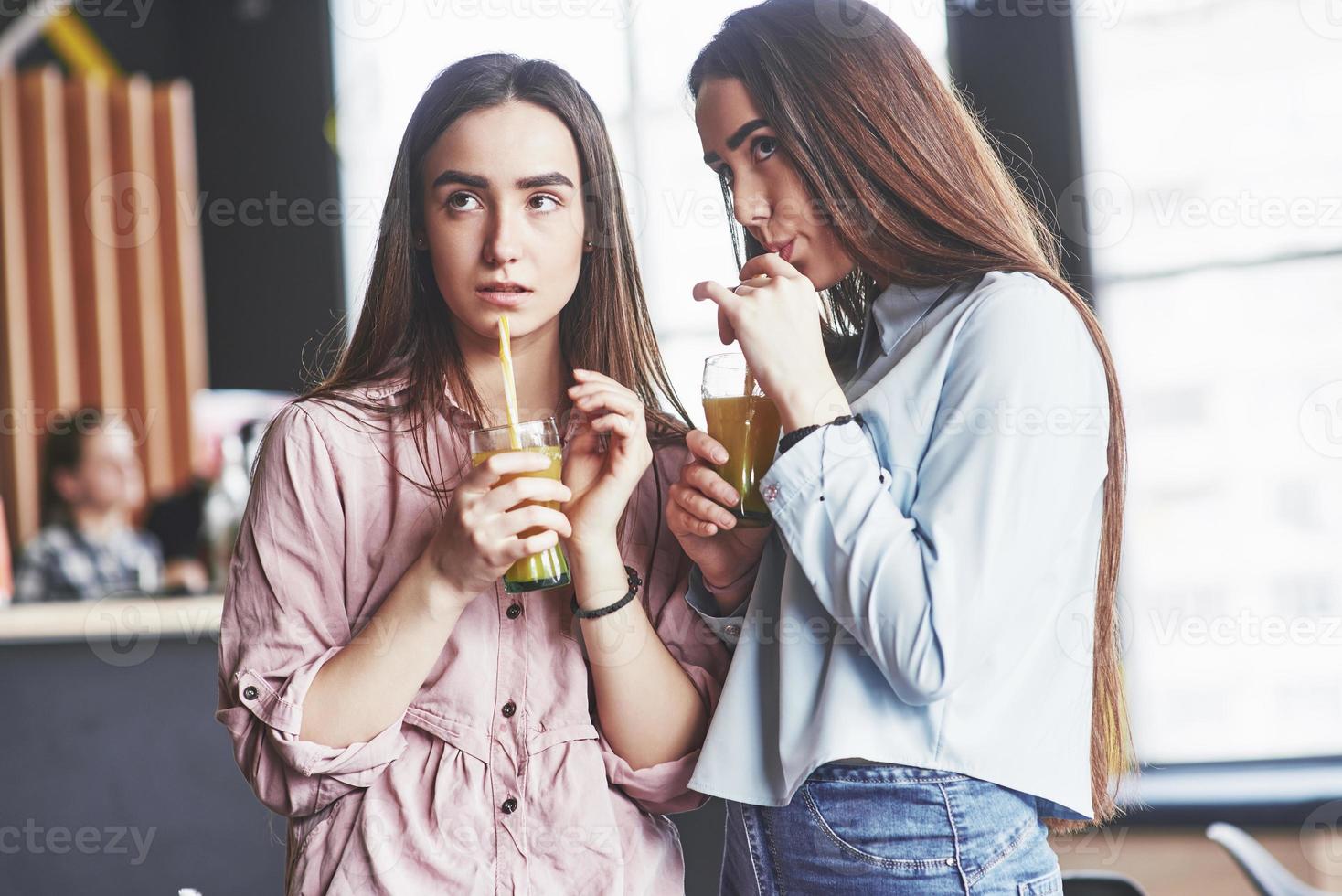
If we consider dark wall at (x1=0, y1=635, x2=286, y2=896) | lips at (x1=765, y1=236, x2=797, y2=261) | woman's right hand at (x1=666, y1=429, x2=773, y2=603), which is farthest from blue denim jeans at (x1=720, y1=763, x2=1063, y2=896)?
dark wall at (x1=0, y1=635, x2=286, y2=896)

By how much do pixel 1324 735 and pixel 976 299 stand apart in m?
3.49

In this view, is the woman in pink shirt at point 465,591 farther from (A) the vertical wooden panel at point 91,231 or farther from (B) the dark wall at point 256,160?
(A) the vertical wooden panel at point 91,231

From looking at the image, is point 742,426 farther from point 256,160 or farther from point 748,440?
point 256,160

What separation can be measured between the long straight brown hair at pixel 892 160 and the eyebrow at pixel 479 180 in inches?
9.9

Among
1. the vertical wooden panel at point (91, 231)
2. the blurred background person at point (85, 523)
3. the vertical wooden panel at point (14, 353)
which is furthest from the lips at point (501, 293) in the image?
the vertical wooden panel at point (91, 231)

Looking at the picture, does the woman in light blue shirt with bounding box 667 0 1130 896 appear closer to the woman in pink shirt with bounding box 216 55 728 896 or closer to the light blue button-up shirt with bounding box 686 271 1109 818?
the light blue button-up shirt with bounding box 686 271 1109 818

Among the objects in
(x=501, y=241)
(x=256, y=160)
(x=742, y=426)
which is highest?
(x=256, y=160)

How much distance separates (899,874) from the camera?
118cm

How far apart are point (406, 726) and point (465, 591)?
0.20 meters

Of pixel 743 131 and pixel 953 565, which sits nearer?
pixel 953 565

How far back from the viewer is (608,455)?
4.50 ft

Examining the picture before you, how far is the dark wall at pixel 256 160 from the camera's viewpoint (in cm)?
642

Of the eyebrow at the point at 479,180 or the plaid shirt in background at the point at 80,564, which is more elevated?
the eyebrow at the point at 479,180

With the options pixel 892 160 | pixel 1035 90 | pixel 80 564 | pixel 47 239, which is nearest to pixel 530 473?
pixel 892 160
